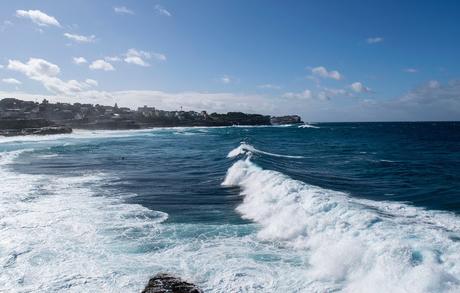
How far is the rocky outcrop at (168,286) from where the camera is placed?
8948 millimetres

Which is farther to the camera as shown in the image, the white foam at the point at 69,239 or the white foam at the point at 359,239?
the white foam at the point at 69,239

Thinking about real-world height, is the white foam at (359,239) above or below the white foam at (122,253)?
above

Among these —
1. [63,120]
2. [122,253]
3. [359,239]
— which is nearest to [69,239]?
[122,253]

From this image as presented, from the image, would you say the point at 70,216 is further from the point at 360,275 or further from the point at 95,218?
the point at 360,275

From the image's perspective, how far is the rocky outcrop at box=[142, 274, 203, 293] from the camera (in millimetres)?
8948

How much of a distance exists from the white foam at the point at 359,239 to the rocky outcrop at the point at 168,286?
2861 mm

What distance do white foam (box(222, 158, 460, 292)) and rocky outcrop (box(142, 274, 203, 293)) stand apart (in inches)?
113

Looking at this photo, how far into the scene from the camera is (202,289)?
959 cm

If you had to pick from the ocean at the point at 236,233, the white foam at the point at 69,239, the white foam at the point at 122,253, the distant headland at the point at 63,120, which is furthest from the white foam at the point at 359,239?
the distant headland at the point at 63,120

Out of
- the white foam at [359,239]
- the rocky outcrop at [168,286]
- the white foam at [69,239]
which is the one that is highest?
the white foam at [359,239]

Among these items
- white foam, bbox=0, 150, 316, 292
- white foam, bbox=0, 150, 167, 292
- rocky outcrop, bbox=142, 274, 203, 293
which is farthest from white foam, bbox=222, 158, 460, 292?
white foam, bbox=0, 150, 167, 292

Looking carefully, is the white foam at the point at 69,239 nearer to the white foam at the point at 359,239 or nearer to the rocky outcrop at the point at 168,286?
the rocky outcrop at the point at 168,286

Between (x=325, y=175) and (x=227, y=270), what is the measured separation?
17.2 metres

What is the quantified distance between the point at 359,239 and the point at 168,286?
6.05m
